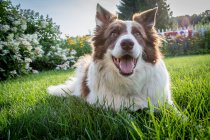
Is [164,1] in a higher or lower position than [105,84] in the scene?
higher

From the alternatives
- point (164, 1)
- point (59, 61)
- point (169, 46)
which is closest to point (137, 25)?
point (59, 61)

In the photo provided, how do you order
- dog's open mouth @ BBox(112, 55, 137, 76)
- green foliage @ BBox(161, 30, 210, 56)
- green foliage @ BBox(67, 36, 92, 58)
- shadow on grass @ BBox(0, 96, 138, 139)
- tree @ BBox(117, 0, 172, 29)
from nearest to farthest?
shadow on grass @ BBox(0, 96, 138, 139) → dog's open mouth @ BBox(112, 55, 137, 76) → green foliage @ BBox(67, 36, 92, 58) → green foliage @ BBox(161, 30, 210, 56) → tree @ BBox(117, 0, 172, 29)

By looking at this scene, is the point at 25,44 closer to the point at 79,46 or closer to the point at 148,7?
the point at 79,46

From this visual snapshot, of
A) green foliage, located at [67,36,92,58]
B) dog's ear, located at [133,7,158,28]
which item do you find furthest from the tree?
dog's ear, located at [133,7,158,28]

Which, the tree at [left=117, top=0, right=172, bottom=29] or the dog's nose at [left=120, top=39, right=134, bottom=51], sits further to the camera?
the tree at [left=117, top=0, right=172, bottom=29]

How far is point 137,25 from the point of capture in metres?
3.43

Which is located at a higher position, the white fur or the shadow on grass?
the white fur

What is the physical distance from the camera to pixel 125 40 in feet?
9.92

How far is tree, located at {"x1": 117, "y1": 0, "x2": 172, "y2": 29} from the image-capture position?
33.7m

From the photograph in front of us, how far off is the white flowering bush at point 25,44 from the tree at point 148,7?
24.1 m

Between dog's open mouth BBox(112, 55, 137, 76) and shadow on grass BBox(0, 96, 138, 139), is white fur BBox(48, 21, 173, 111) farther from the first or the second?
shadow on grass BBox(0, 96, 138, 139)

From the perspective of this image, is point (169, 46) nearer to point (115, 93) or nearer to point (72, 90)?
point (72, 90)

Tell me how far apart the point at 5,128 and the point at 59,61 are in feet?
28.3

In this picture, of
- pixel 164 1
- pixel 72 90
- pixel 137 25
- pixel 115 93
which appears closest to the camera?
pixel 115 93
